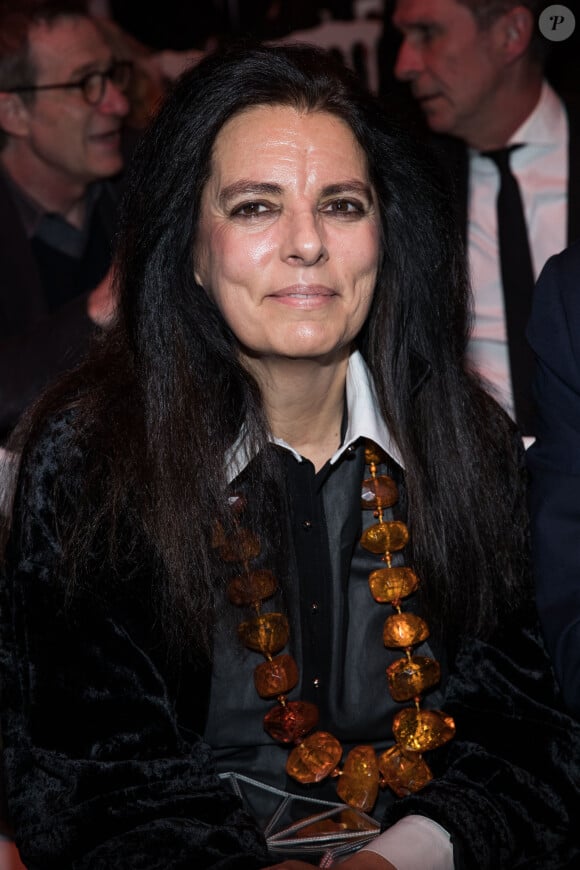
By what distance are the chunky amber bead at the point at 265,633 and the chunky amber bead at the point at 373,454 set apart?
30 centimetres

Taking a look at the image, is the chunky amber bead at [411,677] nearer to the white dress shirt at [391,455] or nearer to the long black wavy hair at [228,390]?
the long black wavy hair at [228,390]

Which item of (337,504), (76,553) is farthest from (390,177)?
(76,553)

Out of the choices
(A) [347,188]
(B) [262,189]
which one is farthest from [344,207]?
(B) [262,189]

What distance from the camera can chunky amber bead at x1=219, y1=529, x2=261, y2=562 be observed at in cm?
172

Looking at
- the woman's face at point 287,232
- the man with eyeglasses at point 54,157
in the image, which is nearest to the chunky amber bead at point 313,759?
the woman's face at point 287,232

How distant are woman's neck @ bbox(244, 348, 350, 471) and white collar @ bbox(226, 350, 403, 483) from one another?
0.07ft

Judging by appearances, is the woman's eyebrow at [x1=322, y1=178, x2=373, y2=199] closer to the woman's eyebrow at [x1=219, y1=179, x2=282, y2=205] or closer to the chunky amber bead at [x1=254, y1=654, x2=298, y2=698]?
the woman's eyebrow at [x1=219, y1=179, x2=282, y2=205]

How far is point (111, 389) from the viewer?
5.83ft

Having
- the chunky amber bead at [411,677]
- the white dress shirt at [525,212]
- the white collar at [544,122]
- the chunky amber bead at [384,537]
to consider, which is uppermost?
the white collar at [544,122]

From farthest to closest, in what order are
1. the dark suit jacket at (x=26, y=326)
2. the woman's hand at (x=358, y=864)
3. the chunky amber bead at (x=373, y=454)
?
the dark suit jacket at (x=26, y=326)
the chunky amber bead at (x=373, y=454)
the woman's hand at (x=358, y=864)

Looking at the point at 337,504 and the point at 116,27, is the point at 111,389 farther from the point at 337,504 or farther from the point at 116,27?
the point at 116,27

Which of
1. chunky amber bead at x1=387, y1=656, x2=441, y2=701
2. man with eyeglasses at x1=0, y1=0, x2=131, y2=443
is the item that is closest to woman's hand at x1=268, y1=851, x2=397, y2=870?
chunky amber bead at x1=387, y1=656, x2=441, y2=701

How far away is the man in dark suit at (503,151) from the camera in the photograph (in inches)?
114

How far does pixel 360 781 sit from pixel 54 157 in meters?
1.99
